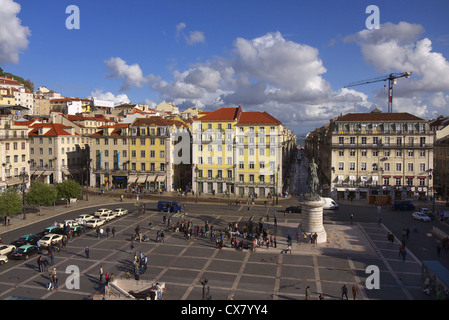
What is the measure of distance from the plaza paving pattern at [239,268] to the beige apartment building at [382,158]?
21.6 metres

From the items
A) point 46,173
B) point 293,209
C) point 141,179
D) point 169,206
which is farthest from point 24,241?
point 46,173

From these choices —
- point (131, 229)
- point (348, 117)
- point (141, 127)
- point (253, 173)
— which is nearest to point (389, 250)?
point (131, 229)

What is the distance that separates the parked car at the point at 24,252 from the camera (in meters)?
30.8

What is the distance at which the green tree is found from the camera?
41.7 metres

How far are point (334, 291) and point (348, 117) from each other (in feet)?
155

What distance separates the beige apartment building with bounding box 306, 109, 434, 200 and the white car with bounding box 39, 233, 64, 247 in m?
43.8

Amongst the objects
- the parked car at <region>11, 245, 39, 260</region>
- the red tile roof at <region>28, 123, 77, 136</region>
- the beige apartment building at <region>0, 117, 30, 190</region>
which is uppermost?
the red tile roof at <region>28, 123, 77, 136</region>

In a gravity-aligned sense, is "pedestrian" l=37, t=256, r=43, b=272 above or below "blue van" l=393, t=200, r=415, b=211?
below

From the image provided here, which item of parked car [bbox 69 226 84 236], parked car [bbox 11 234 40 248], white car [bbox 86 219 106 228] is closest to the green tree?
white car [bbox 86 219 106 228]

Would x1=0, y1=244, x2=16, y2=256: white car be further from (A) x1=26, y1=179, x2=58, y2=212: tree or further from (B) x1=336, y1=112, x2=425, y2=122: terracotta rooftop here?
(B) x1=336, y1=112, x2=425, y2=122: terracotta rooftop

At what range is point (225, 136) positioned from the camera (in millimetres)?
64812

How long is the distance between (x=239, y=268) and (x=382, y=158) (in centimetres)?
4105

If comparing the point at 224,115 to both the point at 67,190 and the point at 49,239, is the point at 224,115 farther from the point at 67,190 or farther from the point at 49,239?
the point at 49,239
